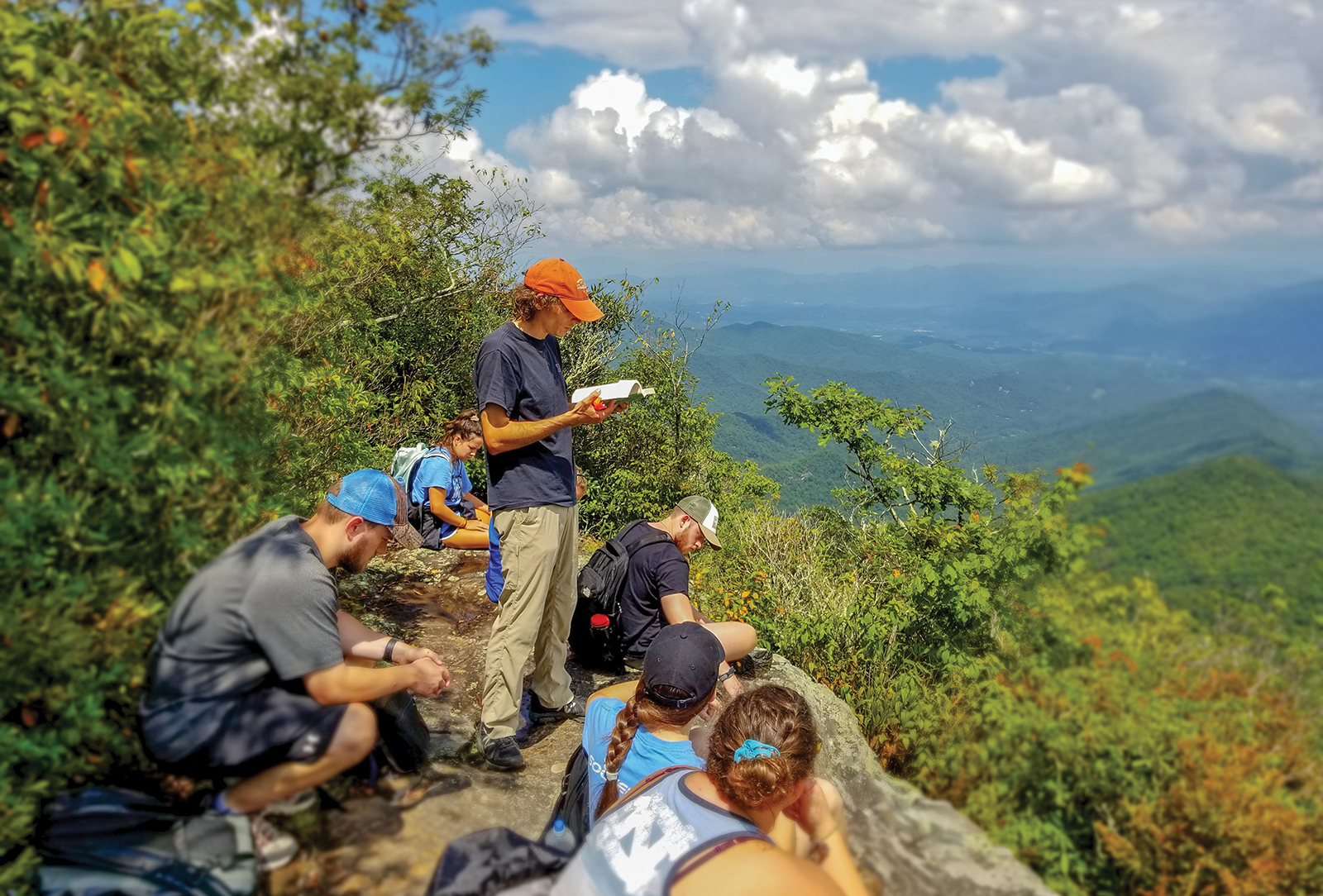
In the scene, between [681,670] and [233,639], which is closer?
[233,639]

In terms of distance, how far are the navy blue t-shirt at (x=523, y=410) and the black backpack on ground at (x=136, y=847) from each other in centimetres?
170

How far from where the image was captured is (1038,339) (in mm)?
4895

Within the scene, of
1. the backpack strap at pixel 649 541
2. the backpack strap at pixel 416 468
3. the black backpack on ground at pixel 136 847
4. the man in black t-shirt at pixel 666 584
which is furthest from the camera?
the backpack strap at pixel 416 468

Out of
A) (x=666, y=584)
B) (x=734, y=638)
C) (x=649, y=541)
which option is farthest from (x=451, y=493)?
(x=734, y=638)

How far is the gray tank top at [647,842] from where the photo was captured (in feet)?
6.28

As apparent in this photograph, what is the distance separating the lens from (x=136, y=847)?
6.95ft

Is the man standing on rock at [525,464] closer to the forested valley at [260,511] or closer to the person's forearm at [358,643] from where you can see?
the person's forearm at [358,643]

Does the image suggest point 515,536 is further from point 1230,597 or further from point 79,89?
point 1230,597

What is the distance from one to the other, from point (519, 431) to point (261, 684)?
1.50 metres

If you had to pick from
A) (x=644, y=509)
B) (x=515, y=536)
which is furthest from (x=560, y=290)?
(x=644, y=509)

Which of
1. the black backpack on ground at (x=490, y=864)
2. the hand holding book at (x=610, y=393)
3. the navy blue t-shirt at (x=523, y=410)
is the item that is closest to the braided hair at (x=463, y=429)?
the hand holding book at (x=610, y=393)

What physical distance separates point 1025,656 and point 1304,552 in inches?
36.5

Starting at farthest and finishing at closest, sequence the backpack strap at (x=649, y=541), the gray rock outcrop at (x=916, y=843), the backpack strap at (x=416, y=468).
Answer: the backpack strap at (x=416, y=468) < the backpack strap at (x=649, y=541) < the gray rock outcrop at (x=916, y=843)

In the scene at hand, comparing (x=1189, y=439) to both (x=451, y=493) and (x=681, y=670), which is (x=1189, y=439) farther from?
(x=451, y=493)
